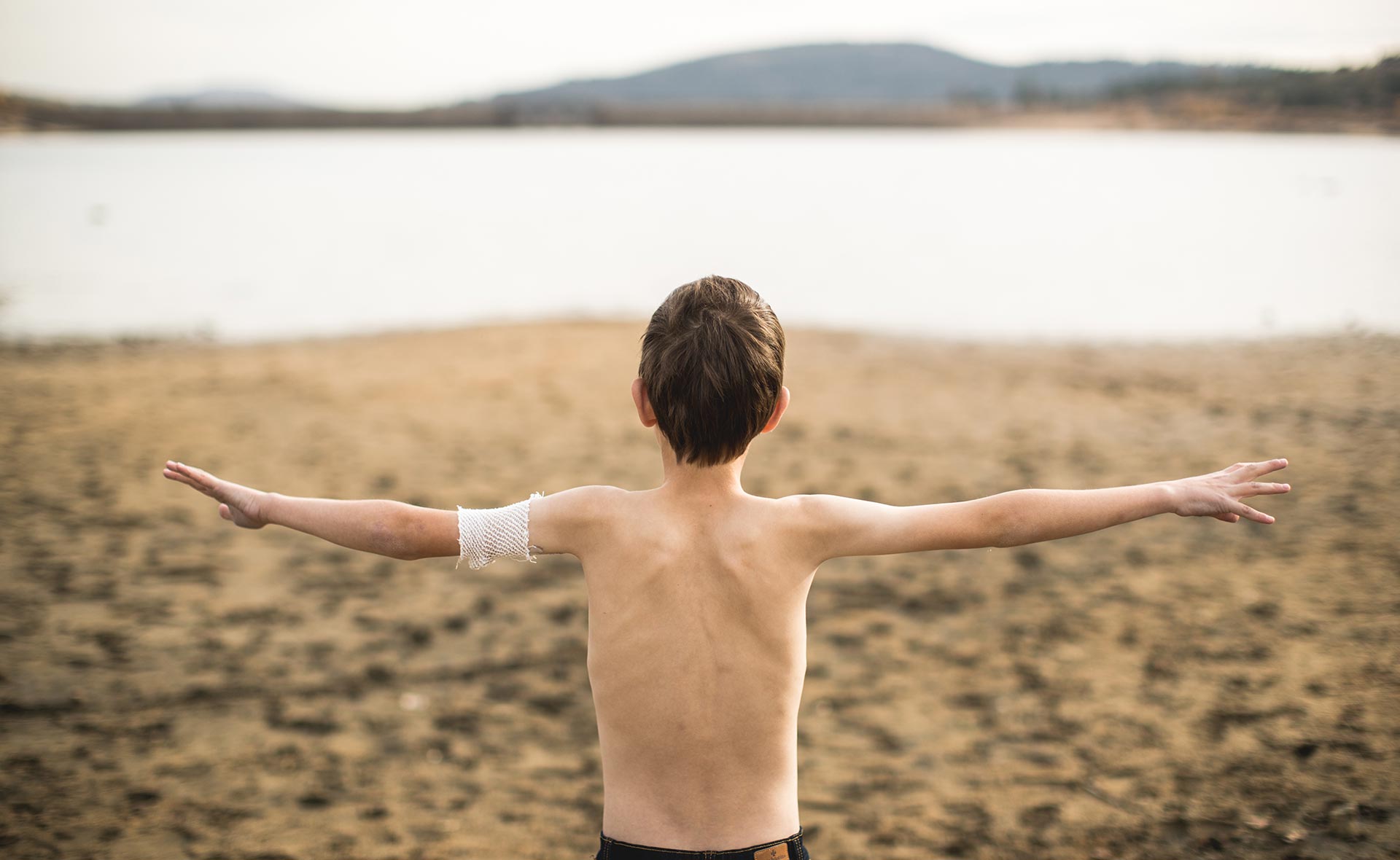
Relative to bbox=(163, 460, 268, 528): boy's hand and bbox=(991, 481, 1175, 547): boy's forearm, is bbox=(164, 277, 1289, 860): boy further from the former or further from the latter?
bbox=(163, 460, 268, 528): boy's hand

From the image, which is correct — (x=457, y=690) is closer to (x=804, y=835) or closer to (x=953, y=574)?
(x=804, y=835)

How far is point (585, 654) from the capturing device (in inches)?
206

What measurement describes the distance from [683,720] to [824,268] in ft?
86.4

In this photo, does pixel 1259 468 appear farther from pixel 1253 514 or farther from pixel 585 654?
pixel 585 654

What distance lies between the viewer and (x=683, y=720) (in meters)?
1.77

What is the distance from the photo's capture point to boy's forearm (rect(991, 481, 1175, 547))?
70.6 inches

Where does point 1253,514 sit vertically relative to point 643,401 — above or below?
below

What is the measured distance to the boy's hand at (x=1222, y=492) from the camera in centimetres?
182

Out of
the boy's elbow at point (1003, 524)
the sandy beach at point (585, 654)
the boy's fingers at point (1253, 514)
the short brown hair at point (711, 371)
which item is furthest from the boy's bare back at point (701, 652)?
the sandy beach at point (585, 654)

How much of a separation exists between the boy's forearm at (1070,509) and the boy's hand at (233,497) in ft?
4.64

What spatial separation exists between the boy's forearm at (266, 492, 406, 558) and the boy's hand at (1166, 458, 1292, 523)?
57.0 inches

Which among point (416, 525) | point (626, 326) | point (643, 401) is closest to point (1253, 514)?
point (643, 401)

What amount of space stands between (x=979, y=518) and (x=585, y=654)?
12.3 feet

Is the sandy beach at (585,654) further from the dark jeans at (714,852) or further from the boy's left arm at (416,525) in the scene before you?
the boy's left arm at (416,525)
